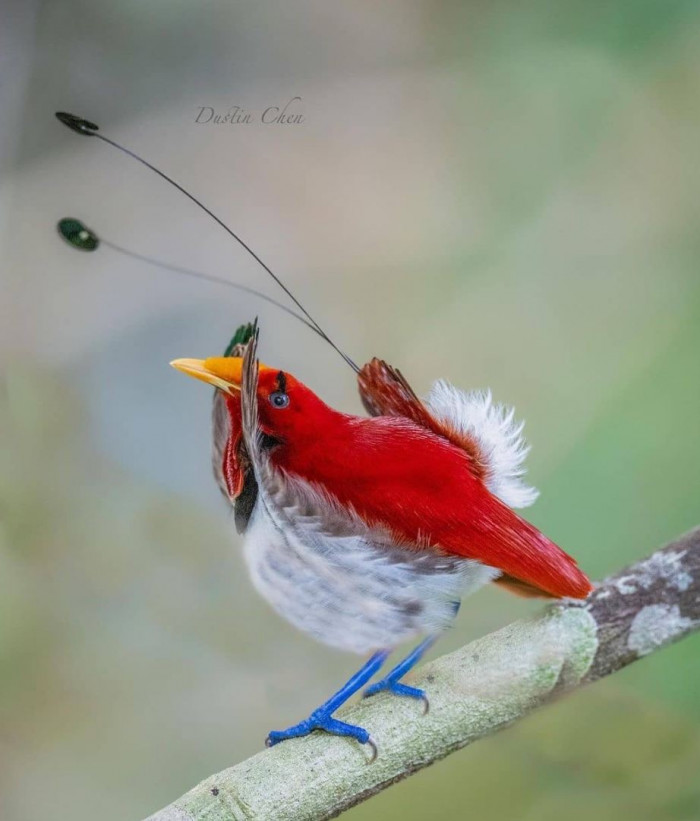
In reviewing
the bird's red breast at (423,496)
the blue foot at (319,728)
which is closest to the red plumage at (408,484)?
the bird's red breast at (423,496)

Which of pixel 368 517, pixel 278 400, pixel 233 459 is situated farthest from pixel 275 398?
pixel 368 517

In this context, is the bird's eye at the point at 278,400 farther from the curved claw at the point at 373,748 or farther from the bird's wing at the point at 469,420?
the curved claw at the point at 373,748

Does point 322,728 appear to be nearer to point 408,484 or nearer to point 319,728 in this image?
point 319,728

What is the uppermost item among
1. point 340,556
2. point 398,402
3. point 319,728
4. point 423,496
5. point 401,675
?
point 398,402

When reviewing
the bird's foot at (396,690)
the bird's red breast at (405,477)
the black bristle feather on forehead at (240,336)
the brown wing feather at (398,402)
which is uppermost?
the brown wing feather at (398,402)

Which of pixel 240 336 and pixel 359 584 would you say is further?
pixel 240 336

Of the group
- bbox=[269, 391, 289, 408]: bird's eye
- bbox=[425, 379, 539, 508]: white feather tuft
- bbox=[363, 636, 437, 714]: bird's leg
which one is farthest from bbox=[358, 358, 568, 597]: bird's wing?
bbox=[363, 636, 437, 714]: bird's leg

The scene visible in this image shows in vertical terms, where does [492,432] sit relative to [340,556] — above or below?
above
